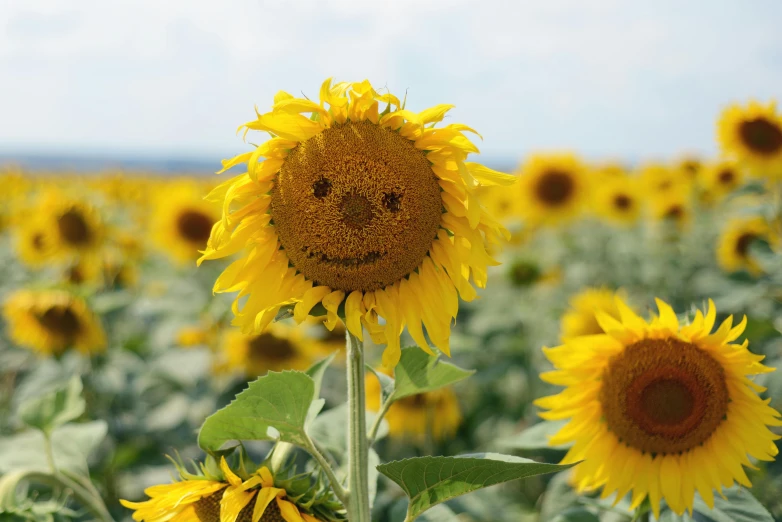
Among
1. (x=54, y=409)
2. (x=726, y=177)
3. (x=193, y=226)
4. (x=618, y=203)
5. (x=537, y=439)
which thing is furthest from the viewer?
(x=618, y=203)

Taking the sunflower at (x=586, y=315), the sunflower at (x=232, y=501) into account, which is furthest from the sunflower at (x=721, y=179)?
the sunflower at (x=232, y=501)

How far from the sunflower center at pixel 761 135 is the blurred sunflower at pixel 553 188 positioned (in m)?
2.01

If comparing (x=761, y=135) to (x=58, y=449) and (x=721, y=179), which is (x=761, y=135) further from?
(x=58, y=449)

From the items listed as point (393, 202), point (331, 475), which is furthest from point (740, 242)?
point (331, 475)

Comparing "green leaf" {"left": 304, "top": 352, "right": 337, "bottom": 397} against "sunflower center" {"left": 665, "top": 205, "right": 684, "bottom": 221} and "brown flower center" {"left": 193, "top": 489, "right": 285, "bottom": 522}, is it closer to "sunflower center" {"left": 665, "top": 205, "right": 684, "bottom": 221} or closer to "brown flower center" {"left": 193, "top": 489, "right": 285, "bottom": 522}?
"brown flower center" {"left": 193, "top": 489, "right": 285, "bottom": 522}

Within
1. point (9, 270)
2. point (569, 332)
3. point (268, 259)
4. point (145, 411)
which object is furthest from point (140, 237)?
point (268, 259)

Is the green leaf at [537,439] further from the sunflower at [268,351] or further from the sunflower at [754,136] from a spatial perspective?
the sunflower at [754,136]

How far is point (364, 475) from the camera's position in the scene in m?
1.36

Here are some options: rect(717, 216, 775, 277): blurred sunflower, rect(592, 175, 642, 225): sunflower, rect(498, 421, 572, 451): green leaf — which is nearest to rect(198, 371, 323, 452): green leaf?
rect(498, 421, 572, 451): green leaf

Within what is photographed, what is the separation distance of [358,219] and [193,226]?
437 cm

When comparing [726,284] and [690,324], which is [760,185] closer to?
[726,284]

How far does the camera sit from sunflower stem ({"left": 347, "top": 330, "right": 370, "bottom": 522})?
1345mm

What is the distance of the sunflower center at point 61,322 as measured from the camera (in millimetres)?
4039

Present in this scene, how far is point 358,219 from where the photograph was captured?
4.40 feet
